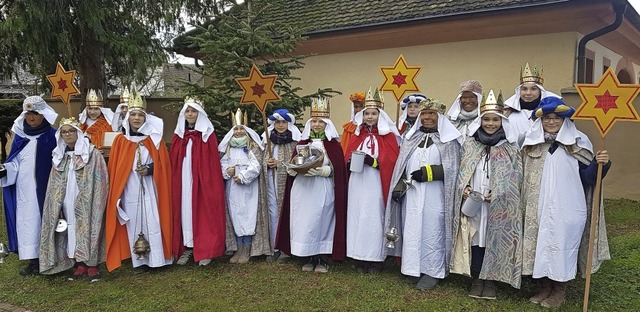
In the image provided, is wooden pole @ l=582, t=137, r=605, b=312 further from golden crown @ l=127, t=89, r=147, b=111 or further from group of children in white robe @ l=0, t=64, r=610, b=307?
golden crown @ l=127, t=89, r=147, b=111

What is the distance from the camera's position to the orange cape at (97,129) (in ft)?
23.1

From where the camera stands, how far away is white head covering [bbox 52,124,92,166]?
538 centimetres

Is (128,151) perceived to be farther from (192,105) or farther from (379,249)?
(379,249)

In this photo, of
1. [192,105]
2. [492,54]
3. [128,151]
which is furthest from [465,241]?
[492,54]

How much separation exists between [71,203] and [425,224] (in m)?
3.92

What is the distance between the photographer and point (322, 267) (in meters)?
5.76

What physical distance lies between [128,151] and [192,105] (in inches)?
35.3

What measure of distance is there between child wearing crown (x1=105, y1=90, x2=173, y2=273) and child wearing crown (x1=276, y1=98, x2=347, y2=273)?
154 cm

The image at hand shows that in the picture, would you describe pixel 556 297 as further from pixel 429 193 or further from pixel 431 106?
pixel 431 106

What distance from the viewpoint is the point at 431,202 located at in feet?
16.1

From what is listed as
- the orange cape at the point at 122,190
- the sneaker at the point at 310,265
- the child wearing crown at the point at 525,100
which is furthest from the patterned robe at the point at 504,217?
the orange cape at the point at 122,190

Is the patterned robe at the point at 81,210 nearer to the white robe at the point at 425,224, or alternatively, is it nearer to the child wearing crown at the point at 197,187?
the child wearing crown at the point at 197,187

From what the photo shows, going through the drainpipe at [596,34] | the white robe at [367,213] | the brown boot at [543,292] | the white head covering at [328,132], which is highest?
the drainpipe at [596,34]

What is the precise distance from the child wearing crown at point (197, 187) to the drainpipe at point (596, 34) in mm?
7284
